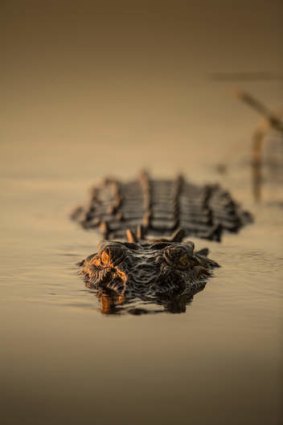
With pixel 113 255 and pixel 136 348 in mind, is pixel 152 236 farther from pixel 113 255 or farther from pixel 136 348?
pixel 136 348

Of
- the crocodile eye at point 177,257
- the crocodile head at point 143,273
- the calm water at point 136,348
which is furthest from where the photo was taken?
the crocodile eye at point 177,257

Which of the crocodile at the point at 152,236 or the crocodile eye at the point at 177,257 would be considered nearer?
the crocodile at the point at 152,236

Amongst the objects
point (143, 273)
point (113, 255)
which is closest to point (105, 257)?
point (113, 255)

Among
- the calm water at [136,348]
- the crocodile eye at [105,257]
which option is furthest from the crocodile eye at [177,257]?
the crocodile eye at [105,257]

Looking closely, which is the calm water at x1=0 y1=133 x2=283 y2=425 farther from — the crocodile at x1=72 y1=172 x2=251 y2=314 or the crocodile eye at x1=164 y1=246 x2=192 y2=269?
the crocodile eye at x1=164 y1=246 x2=192 y2=269

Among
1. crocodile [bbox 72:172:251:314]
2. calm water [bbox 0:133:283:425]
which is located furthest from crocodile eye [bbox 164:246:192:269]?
calm water [bbox 0:133:283:425]

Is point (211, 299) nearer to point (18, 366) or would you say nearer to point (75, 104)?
point (18, 366)

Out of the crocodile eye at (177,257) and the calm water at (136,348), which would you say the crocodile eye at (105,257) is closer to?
the calm water at (136,348)
